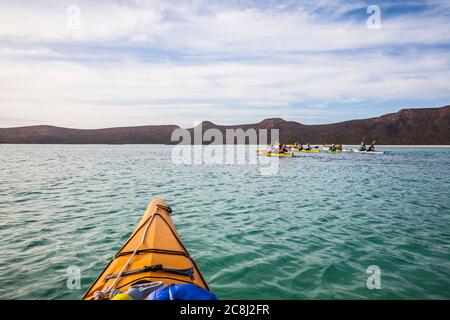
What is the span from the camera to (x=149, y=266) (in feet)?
13.0

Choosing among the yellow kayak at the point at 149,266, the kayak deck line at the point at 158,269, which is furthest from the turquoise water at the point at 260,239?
the kayak deck line at the point at 158,269

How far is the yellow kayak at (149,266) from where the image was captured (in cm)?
378

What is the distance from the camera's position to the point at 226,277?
5680mm

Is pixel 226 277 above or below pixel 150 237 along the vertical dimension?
below

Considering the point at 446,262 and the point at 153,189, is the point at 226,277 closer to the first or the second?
the point at 446,262

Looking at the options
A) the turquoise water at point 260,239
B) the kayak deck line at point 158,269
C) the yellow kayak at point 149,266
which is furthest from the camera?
the turquoise water at point 260,239

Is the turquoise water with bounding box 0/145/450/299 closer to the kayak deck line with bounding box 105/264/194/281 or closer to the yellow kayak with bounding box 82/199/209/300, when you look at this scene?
the yellow kayak with bounding box 82/199/209/300

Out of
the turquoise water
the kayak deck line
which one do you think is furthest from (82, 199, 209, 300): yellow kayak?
the turquoise water

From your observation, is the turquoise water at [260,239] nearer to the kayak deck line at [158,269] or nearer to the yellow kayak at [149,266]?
the yellow kayak at [149,266]

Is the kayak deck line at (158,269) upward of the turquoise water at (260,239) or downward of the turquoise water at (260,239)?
upward

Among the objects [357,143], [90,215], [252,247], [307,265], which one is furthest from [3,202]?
[357,143]

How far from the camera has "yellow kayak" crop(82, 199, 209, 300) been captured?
3783 millimetres

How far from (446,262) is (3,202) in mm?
16057

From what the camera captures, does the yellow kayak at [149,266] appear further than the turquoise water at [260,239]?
No
